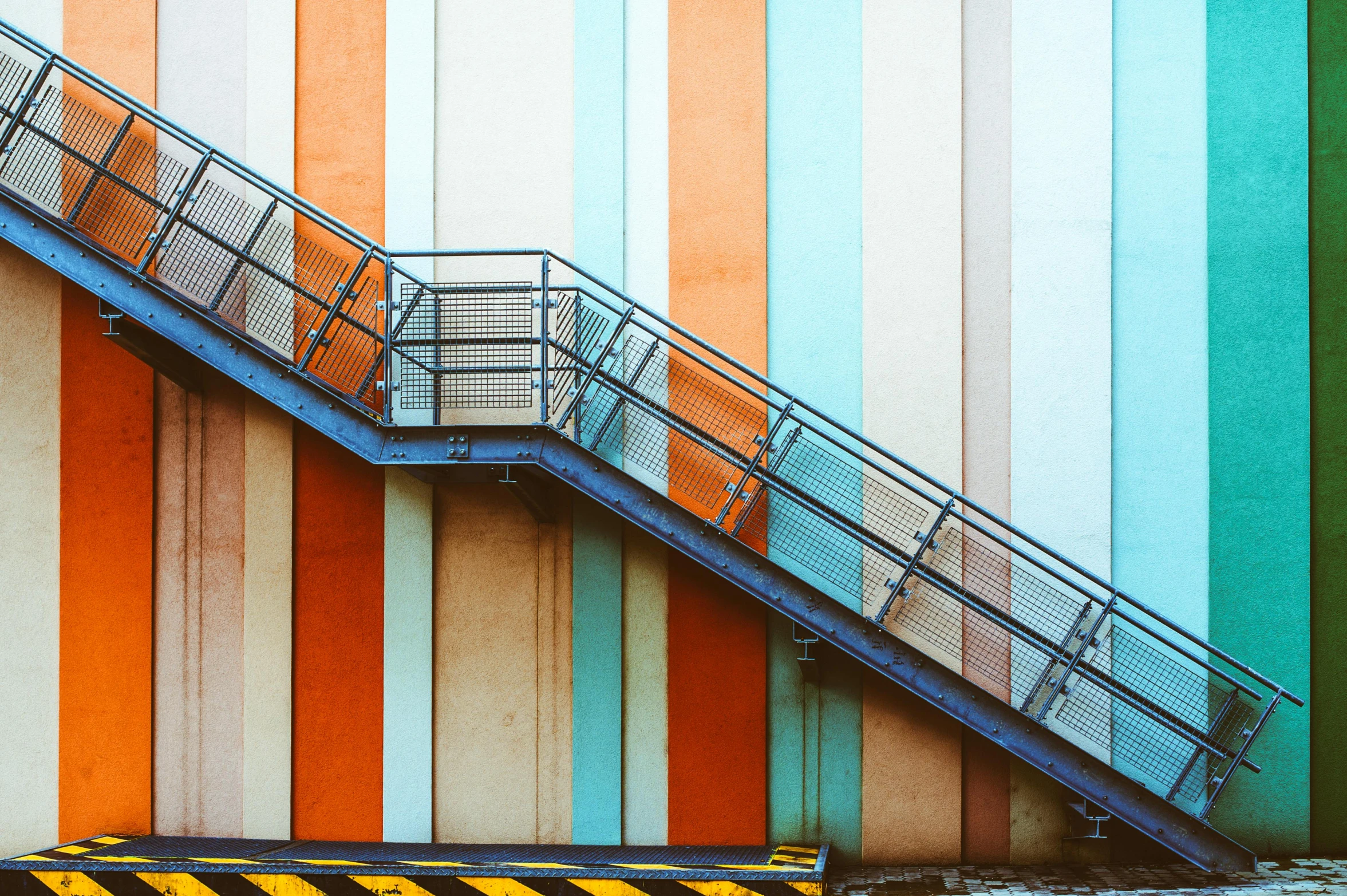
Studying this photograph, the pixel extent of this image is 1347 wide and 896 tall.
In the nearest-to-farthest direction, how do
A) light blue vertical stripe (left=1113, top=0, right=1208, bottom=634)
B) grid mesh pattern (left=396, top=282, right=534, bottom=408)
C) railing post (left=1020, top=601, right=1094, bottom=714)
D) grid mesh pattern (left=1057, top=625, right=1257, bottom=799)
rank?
1. railing post (left=1020, top=601, right=1094, bottom=714)
2. grid mesh pattern (left=396, top=282, right=534, bottom=408)
3. grid mesh pattern (left=1057, top=625, right=1257, bottom=799)
4. light blue vertical stripe (left=1113, top=0, right=1208, bottom=634)

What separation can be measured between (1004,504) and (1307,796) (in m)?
3.71

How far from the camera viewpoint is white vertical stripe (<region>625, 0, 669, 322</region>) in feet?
29.1

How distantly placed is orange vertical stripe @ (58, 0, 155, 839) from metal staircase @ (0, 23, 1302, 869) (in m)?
0.63

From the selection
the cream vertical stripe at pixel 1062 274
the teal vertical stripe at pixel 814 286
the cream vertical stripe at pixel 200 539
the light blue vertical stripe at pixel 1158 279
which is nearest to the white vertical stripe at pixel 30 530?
the cream vertical stripe at pixel 200 539

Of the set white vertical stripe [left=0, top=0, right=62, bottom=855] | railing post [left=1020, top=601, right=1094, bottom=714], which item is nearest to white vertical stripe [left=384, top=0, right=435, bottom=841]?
white vertical stripe [left=0, top=0, right=62, bottom=855]

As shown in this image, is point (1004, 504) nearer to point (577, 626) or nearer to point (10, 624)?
point (577, 626)

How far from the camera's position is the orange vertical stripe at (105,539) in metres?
8.92

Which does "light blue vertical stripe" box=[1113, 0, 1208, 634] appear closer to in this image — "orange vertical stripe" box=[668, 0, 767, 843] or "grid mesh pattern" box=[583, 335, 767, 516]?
"orange vertical stripe" box=[668, 0, 767, 843]

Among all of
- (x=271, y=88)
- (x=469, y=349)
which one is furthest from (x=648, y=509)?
(x=271, y=88)

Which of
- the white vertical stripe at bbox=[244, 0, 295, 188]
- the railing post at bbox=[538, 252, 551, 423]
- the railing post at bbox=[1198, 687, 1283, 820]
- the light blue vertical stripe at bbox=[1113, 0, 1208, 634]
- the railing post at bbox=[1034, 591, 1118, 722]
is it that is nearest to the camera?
the railing post at bbox=[1198, 687, 1283, 820]

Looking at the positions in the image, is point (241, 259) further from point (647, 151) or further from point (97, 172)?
point (647, 151)

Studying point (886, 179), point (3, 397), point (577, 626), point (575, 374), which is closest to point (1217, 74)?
point (886, 179)

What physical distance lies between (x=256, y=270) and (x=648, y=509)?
4259 millimetres

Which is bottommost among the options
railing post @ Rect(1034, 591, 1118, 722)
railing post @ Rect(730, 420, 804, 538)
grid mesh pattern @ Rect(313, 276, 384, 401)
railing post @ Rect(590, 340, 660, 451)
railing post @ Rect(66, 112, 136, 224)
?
railing post @ Rect(1034, 591, 1118, 722)
